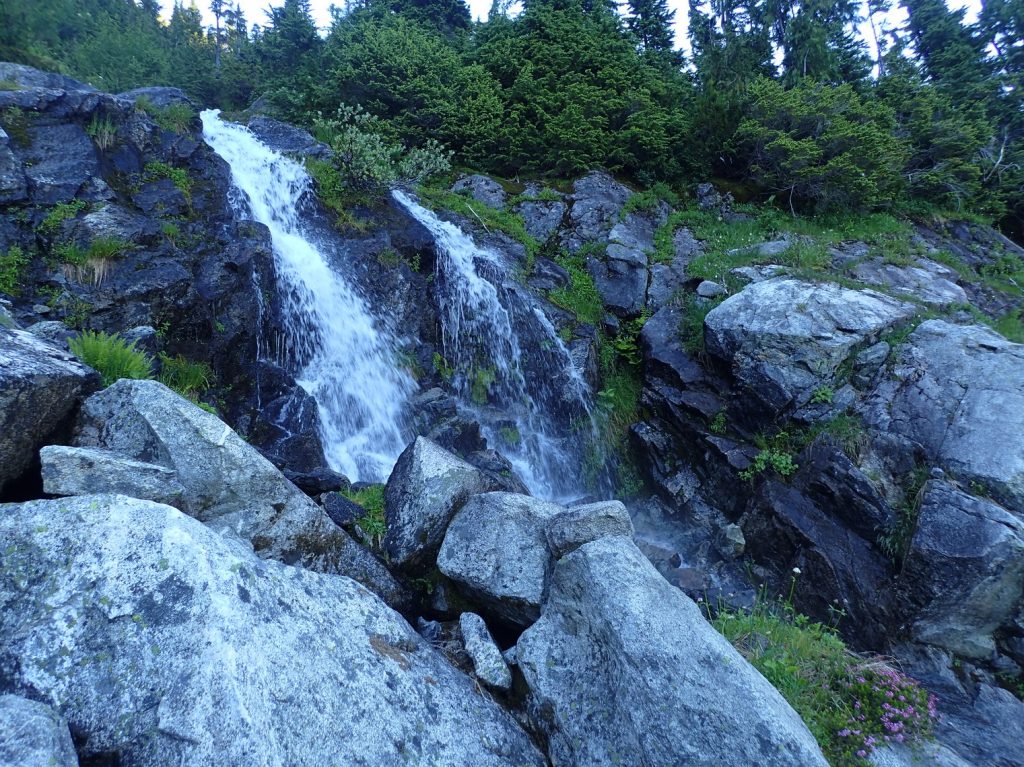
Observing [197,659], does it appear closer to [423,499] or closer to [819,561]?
[423,499]

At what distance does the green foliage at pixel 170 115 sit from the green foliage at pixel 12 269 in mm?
6162

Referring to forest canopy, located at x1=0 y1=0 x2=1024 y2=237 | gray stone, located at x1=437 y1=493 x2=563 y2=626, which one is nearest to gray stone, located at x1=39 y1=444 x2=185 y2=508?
gray stone, located at x1=437 y1=493 x2=563 y2=626

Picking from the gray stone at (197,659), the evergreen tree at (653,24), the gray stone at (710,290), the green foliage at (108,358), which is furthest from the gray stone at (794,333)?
the evergreen tree at (653,24)

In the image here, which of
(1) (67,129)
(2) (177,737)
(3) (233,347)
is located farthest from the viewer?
(1) (67,129)

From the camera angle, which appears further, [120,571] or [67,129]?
[67,129]

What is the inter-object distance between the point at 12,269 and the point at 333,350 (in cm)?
531

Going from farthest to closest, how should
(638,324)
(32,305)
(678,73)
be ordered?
(678,73), (638,324), (32,305)

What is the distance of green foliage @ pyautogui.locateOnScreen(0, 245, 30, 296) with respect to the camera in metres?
8.37

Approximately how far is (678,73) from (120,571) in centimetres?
2698

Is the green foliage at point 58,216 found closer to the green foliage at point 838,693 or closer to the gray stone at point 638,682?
the gray stone at point 638,682

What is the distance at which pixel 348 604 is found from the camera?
406 centimetres

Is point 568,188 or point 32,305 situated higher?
point 568,188

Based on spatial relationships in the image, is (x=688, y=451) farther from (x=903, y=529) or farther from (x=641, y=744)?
(x=641, y=744)

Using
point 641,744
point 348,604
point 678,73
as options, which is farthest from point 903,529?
point 678,73
